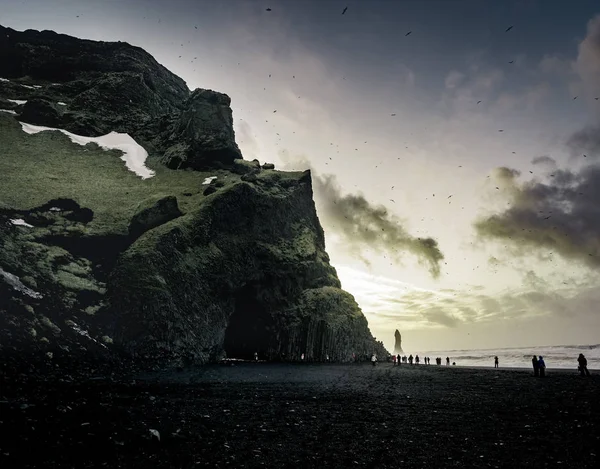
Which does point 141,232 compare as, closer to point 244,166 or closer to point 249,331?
point 249,331

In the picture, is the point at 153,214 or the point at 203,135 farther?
the point at 203,135

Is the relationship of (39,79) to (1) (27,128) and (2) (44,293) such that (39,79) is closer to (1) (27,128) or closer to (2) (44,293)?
(1) (27,128)

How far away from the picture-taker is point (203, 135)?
81.9 meters

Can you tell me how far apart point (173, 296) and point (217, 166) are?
1754 inches

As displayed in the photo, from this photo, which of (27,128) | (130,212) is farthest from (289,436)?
(27,128)

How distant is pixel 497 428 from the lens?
40.2ft

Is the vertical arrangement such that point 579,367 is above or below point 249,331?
below

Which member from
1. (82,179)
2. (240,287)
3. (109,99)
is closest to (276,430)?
(240,287)

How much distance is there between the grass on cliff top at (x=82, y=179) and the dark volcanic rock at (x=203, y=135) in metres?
4.32

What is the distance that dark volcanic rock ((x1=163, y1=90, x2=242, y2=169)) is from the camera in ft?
255

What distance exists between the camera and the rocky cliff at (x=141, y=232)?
34406 mm

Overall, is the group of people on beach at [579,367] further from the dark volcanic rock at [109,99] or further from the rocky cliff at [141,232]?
the dark volcanic rock at [109,99]

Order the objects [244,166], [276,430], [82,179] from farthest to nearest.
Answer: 1. [244,166]
2. [82,179]
3. [276,430]

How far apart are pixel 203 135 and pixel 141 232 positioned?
42015 mm
